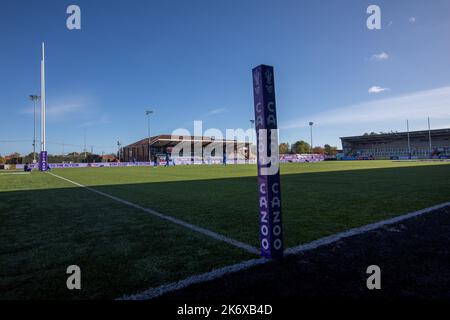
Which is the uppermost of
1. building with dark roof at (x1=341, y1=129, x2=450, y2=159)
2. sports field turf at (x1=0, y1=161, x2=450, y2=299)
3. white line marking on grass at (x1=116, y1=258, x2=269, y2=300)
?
building with dark roof at (x1=341, y1=129, x2=450, y2=159)

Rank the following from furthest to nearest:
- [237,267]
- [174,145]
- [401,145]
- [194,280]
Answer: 1. [401,145]
2. [174,145]
3. [237,267]
4. [194,280]

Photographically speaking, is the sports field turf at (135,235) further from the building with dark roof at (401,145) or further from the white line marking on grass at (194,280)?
the building with dark roof at (401,145)

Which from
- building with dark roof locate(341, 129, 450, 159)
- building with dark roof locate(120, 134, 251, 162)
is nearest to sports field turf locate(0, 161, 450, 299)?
building with dark roof locate(120, 134, 251, 162)

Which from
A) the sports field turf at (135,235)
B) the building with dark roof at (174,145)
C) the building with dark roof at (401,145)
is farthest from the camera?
the building with dark roof at (174,145)

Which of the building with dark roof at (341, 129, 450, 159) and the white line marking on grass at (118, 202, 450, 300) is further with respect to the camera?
the building with dark roof at (341, 129, 450, 159)

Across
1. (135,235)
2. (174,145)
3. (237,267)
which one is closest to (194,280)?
(237,267)

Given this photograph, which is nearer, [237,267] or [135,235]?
[237,267]

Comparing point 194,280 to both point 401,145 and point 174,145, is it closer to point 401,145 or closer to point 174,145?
point 174,145

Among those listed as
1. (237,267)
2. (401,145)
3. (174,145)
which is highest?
(174,145)

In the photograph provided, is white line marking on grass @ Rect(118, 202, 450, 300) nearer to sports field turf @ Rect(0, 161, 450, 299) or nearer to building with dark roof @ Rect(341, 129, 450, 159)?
sports field turf @ Rect(0, 161, 450, 299)

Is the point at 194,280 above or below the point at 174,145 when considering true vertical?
below

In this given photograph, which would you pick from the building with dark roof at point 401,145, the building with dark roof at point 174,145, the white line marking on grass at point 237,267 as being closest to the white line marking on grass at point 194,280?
the white line marking on grass at point 237,267

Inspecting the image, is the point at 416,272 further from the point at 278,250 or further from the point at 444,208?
the point at 444,208
